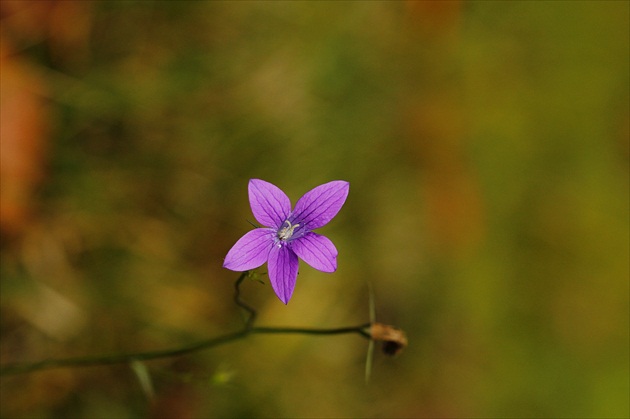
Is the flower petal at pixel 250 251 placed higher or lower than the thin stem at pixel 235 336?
higher

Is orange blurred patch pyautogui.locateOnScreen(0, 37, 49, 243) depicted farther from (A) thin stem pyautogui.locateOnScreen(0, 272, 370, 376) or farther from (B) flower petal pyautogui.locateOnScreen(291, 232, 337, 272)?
(B) flower petal pyautogui.locateOnScreen(291, 232, 337, 272)

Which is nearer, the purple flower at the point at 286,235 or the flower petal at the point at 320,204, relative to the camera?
the purple flower at the point at 286,235

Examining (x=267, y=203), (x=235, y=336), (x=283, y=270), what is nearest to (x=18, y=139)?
(x=235, y=336)

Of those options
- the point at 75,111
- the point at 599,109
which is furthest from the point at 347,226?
the point at 599,109

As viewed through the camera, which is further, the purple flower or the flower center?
the flower center

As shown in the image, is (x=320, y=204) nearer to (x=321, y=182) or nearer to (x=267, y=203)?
(x=267, y=203)

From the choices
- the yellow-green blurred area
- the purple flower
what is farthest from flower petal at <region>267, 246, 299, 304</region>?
the yellow-green blurred area

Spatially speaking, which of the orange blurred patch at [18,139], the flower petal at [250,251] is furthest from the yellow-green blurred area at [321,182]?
the flower petal at [250,251]

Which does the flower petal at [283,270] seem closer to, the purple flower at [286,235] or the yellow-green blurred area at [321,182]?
the purple flower at [286,235]
